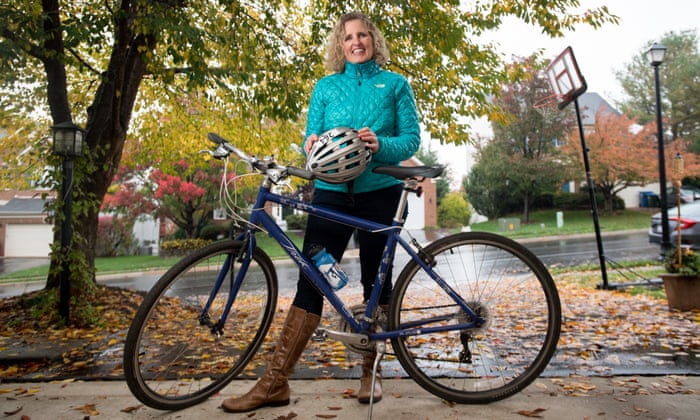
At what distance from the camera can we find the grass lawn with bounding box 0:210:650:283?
14.2 meters

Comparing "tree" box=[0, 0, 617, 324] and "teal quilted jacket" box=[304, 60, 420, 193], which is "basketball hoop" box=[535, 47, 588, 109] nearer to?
"tree" box=[0, 0, 617, 324]

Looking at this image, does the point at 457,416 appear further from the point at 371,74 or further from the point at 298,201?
the point at 371,74

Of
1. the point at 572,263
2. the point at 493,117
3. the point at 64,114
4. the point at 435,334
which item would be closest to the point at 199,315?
the point at 435,334

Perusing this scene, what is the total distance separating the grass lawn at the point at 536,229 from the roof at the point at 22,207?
4.40 metres

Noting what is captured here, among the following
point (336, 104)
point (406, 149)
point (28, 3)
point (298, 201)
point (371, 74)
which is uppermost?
point (28, 3)

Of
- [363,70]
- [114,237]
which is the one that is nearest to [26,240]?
[114,237]

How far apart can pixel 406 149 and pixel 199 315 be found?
1.30m

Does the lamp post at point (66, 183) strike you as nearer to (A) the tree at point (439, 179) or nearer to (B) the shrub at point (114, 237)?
(B) the shrub at point (114, 237)

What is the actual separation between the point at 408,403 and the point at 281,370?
0.62 m

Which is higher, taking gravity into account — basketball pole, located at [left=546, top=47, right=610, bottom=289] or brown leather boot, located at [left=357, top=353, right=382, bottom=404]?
basketball pole, located at [left=546, top=47, right=610, bottom=289]

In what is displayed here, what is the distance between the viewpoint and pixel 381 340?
7.14ft

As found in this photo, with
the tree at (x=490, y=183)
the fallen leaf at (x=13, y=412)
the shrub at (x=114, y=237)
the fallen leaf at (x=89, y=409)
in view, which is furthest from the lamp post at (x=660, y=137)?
the shrub at (x=114, y=237)

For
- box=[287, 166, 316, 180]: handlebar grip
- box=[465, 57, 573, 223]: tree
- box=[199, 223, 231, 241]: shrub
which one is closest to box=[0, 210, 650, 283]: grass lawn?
box=[199, 223, 231, 241]: shrub

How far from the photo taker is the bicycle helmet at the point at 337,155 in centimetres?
199
